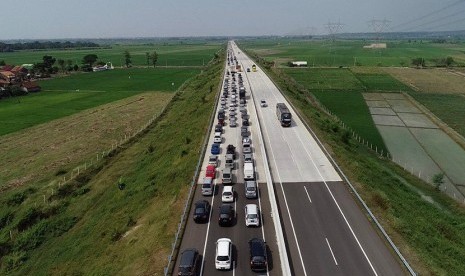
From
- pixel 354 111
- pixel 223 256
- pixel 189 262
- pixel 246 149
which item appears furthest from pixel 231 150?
pixel 354 111

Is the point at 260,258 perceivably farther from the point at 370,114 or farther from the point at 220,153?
the point at 370,114

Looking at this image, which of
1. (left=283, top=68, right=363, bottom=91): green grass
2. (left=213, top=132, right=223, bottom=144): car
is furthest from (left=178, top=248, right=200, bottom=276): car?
(left=283, top=68, right=363, bottom=91): green grass

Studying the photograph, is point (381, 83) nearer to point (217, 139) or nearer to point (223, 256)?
point (217, 139)

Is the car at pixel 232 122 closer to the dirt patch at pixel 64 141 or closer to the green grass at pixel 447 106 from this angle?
the dirt patch at pixel 64 141

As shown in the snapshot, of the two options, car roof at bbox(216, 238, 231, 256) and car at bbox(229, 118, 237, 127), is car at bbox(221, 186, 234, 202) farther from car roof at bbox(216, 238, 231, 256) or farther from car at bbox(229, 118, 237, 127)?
car at bbox(229, 118, 237, 127)

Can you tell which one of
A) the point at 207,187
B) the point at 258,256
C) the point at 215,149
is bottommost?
the point at 258,256

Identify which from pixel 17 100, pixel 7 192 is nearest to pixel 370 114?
pixel 7 192

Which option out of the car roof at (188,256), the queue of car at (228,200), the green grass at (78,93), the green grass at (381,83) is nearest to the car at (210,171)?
the queue of car at (228,200)
